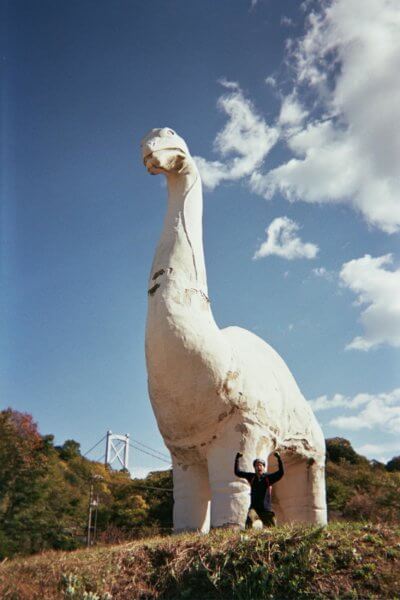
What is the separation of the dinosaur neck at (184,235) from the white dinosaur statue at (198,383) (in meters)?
0.02

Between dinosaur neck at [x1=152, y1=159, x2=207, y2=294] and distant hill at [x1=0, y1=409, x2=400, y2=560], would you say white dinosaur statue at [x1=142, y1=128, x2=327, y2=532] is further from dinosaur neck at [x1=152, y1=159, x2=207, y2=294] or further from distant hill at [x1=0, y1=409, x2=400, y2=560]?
distant hill at [x1=0, y1=409, x2=400, y2=560]

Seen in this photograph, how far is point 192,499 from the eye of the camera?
8.34m

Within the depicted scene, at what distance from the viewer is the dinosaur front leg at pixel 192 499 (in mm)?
8258

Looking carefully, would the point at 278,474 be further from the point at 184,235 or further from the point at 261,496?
the point at 184,235

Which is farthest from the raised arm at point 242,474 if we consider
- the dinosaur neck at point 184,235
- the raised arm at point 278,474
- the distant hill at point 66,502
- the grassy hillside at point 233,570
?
the distant hill at point 66,502

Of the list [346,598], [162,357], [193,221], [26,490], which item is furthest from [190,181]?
[26,490]

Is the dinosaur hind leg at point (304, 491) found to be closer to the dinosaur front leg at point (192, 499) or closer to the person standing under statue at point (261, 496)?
the dinosaur front leg at point (192, 499)

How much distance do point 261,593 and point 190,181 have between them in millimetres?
6368

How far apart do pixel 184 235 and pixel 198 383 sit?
238 cm

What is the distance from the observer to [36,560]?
591 centimetres

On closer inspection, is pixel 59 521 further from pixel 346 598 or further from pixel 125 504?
pixel 346 598

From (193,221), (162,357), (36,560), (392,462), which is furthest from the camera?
(392,462)

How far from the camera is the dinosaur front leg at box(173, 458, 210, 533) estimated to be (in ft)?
27.1

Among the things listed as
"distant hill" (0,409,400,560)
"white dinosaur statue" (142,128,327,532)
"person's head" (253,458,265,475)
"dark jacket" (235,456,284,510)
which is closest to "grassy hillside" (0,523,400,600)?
"dark jacket" (235,456,284,510)
